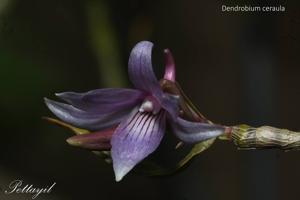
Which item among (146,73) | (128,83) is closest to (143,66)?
(146,73)

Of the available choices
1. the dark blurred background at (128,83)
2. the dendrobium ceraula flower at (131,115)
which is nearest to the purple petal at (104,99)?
the dendrobium ceraula flower at (131,115)

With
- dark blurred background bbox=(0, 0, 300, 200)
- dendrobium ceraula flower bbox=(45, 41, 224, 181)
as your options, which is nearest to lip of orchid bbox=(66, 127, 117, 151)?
dendrobium ceraula flower bbox=(45, 41, 224, 181)
